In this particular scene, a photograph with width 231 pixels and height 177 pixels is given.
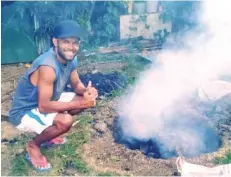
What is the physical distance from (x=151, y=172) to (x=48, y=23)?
552 centimetres

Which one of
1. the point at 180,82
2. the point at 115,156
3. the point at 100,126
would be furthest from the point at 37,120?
the point at 180,82

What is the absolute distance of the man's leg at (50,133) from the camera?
4.18 metres

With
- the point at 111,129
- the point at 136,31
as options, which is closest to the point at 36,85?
the point at 111,129

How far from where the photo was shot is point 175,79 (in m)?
7.21

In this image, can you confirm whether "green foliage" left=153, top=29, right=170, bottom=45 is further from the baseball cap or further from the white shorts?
the white shorts

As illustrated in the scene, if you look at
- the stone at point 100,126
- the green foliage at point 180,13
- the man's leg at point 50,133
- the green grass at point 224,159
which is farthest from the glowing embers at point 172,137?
the green foliage at point 180,13

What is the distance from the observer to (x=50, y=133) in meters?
4.25

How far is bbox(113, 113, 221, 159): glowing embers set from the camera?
506cm

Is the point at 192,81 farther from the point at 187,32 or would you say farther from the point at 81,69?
the point at 187,32

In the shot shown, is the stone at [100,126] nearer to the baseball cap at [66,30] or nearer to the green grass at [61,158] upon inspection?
the green grass at [61,158]

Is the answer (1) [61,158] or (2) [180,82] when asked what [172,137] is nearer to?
(1) [61,158]

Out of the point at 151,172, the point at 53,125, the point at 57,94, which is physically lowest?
the point at 151,172

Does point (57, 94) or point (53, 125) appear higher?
point (57, 94)

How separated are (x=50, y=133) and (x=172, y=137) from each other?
2.04 metres
